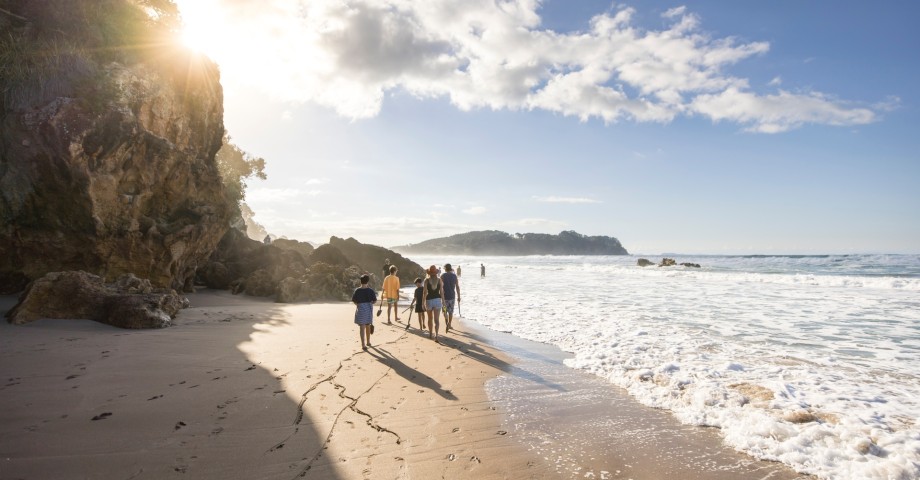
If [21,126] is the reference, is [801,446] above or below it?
below

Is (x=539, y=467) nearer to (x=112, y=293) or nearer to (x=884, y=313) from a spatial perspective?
(x=112, y=293)

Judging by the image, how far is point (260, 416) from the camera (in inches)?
200

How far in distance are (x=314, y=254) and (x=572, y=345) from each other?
20065mm

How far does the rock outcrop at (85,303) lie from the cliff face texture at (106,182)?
2.84 metres

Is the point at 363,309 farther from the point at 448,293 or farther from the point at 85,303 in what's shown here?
the point at 85,303

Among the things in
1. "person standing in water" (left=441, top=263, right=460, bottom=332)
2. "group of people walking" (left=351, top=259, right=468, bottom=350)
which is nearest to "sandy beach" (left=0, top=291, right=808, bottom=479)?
"group of people walking" (left=351, top=259, right=468, bottom=350)

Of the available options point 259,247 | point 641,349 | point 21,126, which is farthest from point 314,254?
point 641,349

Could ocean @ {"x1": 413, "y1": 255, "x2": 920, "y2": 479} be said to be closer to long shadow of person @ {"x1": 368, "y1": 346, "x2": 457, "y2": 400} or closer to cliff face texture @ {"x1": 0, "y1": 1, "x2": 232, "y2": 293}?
long shadow of person @ {"x1": 368, "y1": 346, "x2": 457, "y2": 400}

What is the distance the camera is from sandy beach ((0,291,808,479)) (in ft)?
13.1

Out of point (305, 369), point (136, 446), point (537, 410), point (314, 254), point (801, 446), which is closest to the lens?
point (136, 446)

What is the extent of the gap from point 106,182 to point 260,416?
37.6 ft

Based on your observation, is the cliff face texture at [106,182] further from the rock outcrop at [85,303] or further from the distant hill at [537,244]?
the distant hill at [537,244]

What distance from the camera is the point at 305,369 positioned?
7.25 m

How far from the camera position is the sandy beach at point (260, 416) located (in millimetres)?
4000
